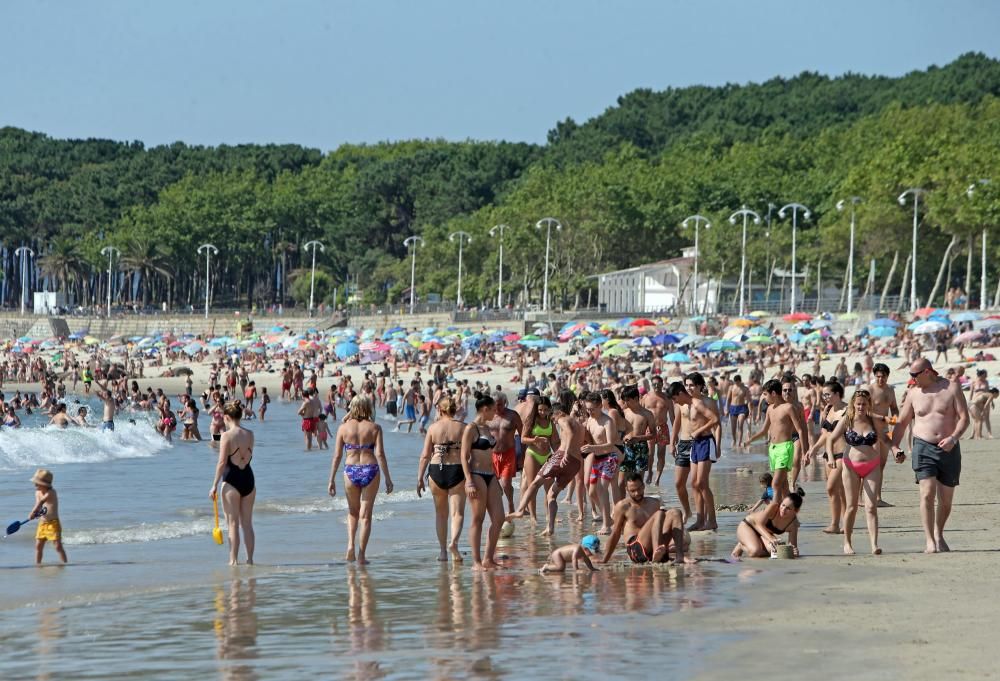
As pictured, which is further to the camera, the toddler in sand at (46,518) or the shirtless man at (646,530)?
the toddler in sand at (46,518)

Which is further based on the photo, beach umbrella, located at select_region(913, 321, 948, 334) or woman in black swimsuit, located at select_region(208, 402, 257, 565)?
beach umbrella, located at select_region(913, 321, 948, 334)

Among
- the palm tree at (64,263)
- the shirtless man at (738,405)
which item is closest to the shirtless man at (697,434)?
the shirtless man at (738,405)

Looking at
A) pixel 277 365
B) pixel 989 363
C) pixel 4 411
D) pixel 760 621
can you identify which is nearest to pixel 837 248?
pixel 277 365

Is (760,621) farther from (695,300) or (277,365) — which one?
(695,300)

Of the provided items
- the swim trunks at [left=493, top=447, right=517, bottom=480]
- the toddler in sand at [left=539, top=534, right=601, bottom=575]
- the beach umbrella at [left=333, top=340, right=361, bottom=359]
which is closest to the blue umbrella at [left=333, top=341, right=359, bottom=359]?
the beach umbrella at [left=333, top=340, right=361, bottom=359]

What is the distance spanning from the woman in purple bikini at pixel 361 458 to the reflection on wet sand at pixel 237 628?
0.98 metres

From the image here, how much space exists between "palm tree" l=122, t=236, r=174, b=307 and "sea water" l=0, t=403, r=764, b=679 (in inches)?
3852

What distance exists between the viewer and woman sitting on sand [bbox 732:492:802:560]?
10.7 metres

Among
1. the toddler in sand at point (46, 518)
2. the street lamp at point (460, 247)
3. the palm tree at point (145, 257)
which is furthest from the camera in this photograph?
the palm tree at point (145, 257)

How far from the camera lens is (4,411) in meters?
31.1

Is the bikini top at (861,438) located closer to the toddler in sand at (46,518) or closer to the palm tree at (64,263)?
the toddler in sand at (46,518)

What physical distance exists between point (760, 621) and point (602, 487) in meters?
4.50

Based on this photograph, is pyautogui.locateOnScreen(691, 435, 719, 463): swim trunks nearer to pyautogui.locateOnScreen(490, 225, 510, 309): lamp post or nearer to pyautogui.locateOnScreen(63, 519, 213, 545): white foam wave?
pyautogui.locateOnScreen(63, 519, 213, 545): white foam wave

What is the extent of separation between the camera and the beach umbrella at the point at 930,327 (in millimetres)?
44375
